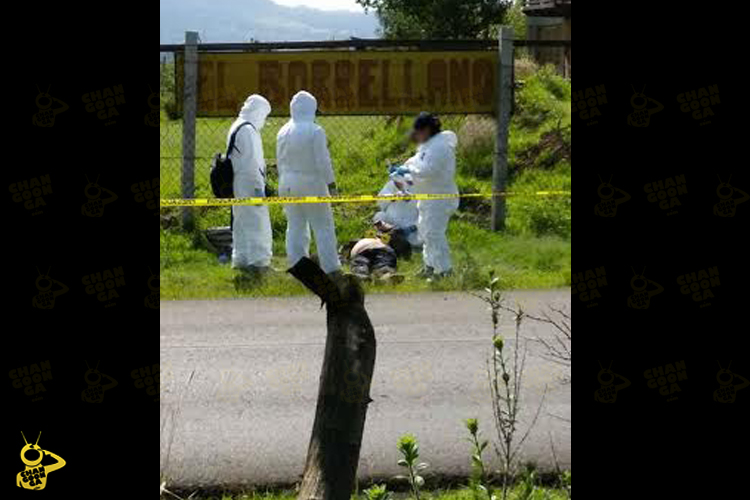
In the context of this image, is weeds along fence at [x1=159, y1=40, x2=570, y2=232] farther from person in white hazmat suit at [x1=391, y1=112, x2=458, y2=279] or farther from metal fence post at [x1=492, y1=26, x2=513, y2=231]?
person in white hazmat suit at [x1=391, y1=112, x2=458, y2=279]

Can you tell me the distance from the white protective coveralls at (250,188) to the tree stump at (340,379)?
33.5 ft

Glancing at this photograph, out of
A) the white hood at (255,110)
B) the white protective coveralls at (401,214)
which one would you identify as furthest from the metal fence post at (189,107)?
the white protective coveralls at (401,214)

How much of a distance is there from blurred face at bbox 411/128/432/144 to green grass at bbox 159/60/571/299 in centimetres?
141

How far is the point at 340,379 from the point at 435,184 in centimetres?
987

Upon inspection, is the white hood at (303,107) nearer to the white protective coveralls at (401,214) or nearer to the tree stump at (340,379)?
the white protective coveralls at (401,214)

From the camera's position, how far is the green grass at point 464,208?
13109 mm

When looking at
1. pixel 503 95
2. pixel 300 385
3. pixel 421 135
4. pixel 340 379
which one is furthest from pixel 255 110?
pixel 340 379

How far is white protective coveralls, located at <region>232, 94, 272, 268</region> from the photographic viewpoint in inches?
533

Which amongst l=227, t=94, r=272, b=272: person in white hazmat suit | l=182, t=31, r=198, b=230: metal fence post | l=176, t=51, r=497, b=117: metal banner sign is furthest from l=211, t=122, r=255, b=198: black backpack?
l=176, t=51, r=497, b=117: metal banner sign

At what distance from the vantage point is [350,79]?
594 inches

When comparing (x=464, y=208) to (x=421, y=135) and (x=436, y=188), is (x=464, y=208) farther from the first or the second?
(x=421, y=135)
